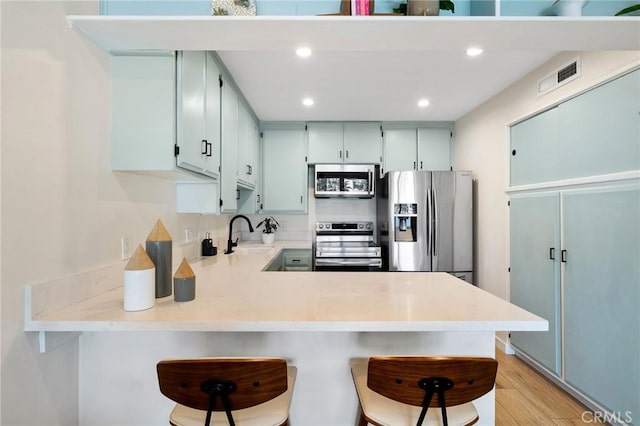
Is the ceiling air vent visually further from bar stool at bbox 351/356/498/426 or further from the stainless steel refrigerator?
bar stool at bbox 351/356/498/426

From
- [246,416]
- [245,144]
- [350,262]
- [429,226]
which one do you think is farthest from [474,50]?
[350,262]

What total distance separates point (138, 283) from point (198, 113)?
3.40ft

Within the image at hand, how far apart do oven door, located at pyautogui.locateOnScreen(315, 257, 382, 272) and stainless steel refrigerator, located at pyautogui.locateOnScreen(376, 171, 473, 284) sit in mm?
168

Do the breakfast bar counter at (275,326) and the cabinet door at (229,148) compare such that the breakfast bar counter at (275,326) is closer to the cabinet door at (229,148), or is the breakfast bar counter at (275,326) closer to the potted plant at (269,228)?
the cabinet door at (229,148)

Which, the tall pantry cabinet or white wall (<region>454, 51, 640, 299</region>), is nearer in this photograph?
the tall pantry cabinet

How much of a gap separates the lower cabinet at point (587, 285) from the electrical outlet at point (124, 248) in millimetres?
2786

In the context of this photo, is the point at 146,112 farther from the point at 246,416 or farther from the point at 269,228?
the point at 269,228

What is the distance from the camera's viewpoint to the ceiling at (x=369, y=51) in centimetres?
122

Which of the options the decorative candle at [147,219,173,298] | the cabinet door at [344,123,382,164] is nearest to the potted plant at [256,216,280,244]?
the cabinet door at [344,123,382,164]

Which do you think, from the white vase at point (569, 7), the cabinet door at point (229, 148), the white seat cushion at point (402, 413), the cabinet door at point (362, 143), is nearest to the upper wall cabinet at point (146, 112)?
the cabinet door at point (229, 148)

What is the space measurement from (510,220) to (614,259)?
93 cm

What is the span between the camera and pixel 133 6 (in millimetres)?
1279

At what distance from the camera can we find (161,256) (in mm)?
1215

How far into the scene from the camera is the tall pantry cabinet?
1676mm
